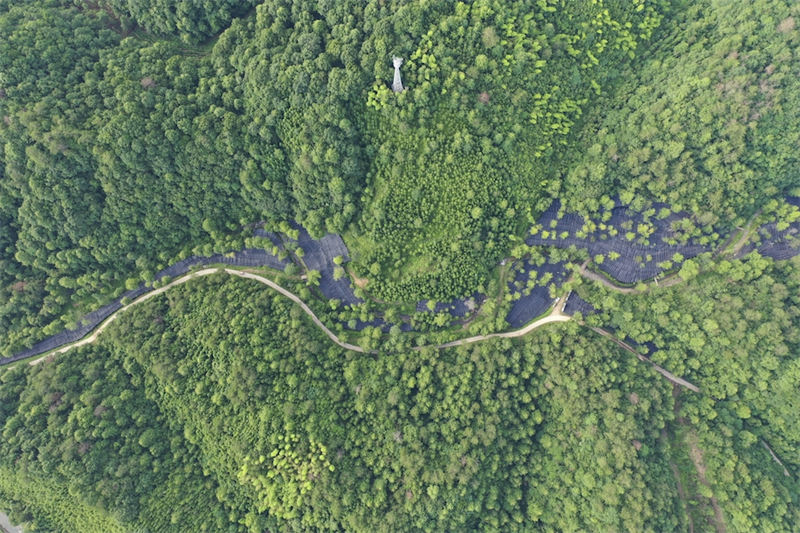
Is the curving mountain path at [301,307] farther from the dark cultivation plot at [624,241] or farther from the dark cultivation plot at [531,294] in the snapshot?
the dark cultivation plot at [624,241]

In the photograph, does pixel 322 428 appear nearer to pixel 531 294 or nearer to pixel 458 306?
pixel 458 306

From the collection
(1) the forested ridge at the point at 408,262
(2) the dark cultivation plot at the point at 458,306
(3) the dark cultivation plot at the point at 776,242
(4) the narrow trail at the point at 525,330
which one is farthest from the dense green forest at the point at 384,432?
(2) the dark cultivation plot at the point at 458,306

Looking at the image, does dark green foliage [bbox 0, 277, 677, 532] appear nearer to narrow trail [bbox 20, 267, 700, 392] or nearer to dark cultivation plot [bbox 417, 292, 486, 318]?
narrow trail [bbox 20, 267, 700, 392]

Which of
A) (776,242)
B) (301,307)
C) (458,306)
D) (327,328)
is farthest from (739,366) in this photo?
(301,307)

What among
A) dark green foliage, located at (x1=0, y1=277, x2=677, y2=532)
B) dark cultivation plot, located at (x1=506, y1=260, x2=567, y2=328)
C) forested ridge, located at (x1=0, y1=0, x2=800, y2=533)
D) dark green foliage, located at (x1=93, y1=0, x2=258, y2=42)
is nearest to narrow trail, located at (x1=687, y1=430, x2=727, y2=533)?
forested ridge, located at (x1=0, y1=0, x2=800, y2=533)

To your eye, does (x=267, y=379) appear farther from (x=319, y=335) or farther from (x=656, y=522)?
(x=656, y=522)
